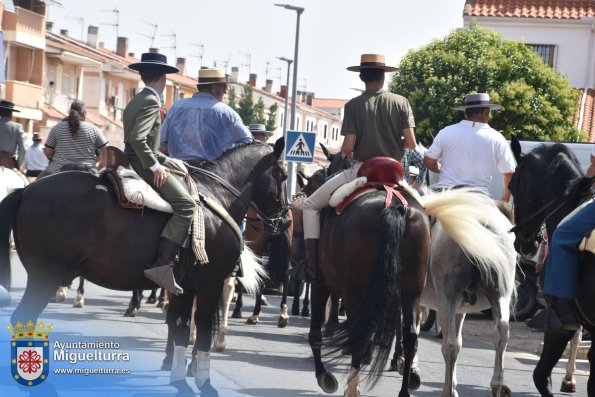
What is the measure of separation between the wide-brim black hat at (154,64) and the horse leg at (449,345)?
3.10 m

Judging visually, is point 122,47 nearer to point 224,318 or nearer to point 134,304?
point 134,304

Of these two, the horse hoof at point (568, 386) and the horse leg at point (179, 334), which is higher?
the horse leg at point (179, 334)

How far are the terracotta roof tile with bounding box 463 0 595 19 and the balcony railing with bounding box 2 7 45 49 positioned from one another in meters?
23.6

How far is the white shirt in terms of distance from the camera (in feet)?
35.7

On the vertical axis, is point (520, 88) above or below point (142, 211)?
above

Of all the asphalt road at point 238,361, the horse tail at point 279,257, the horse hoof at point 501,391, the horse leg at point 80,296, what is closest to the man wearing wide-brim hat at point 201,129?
the asphalt road at point 238,361

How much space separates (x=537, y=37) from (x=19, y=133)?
115ft

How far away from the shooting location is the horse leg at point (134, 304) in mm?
13773

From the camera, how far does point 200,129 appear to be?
1056 cm

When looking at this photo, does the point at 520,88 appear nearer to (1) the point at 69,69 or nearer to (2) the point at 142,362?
(2) the point at 142,362

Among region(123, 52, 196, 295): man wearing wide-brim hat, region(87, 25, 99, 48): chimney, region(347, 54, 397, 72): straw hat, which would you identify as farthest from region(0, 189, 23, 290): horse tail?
region(87, 25, 99, 48): chimney

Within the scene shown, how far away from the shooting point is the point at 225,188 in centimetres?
979

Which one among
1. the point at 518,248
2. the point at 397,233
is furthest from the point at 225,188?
the point at 518,248

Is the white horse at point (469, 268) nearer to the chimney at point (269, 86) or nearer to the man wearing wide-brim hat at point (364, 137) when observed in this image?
the man wearing wide-brim hat at point (364, 137)
